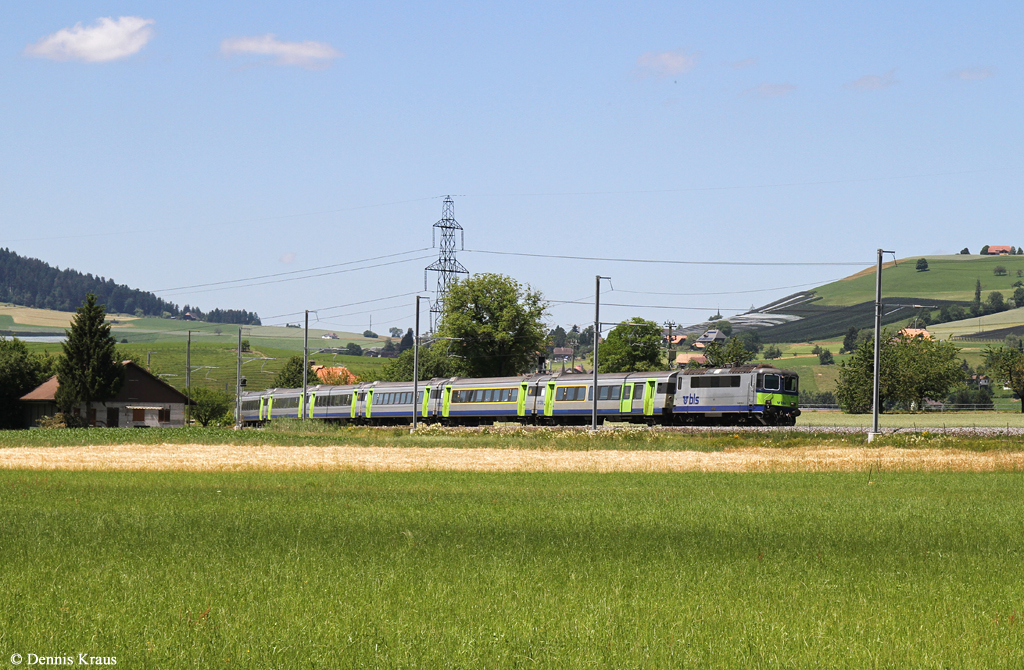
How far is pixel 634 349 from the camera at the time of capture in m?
137

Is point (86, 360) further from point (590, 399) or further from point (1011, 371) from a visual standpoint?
point (1011, 371)

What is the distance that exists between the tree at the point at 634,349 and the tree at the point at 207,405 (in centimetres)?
4992

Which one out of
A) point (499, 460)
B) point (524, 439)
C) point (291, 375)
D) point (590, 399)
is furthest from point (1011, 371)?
point (291, 375)

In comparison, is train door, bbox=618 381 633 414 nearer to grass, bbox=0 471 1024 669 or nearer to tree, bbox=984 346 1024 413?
grass, bbox=0 471 1024 669

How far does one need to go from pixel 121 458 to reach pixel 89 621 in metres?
32.4

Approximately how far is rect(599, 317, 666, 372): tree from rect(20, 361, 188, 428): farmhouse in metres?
57.7

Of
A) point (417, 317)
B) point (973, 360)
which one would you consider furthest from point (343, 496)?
point (973, 360)

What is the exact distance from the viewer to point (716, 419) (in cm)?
6425

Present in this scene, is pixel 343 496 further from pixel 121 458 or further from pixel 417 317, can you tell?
pixel 417 317

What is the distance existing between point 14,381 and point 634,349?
75.4 m

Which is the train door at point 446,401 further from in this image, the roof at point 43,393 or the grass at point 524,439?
the roof at point 43,393

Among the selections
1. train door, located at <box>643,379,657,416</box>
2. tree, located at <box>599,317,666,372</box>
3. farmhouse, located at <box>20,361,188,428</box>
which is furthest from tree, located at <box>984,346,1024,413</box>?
farmhouse, located at <box>20,361,188,428</box>

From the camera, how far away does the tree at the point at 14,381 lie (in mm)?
87875

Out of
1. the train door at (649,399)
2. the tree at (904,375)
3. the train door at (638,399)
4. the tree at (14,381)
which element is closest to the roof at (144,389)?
the tree at (14,381)
